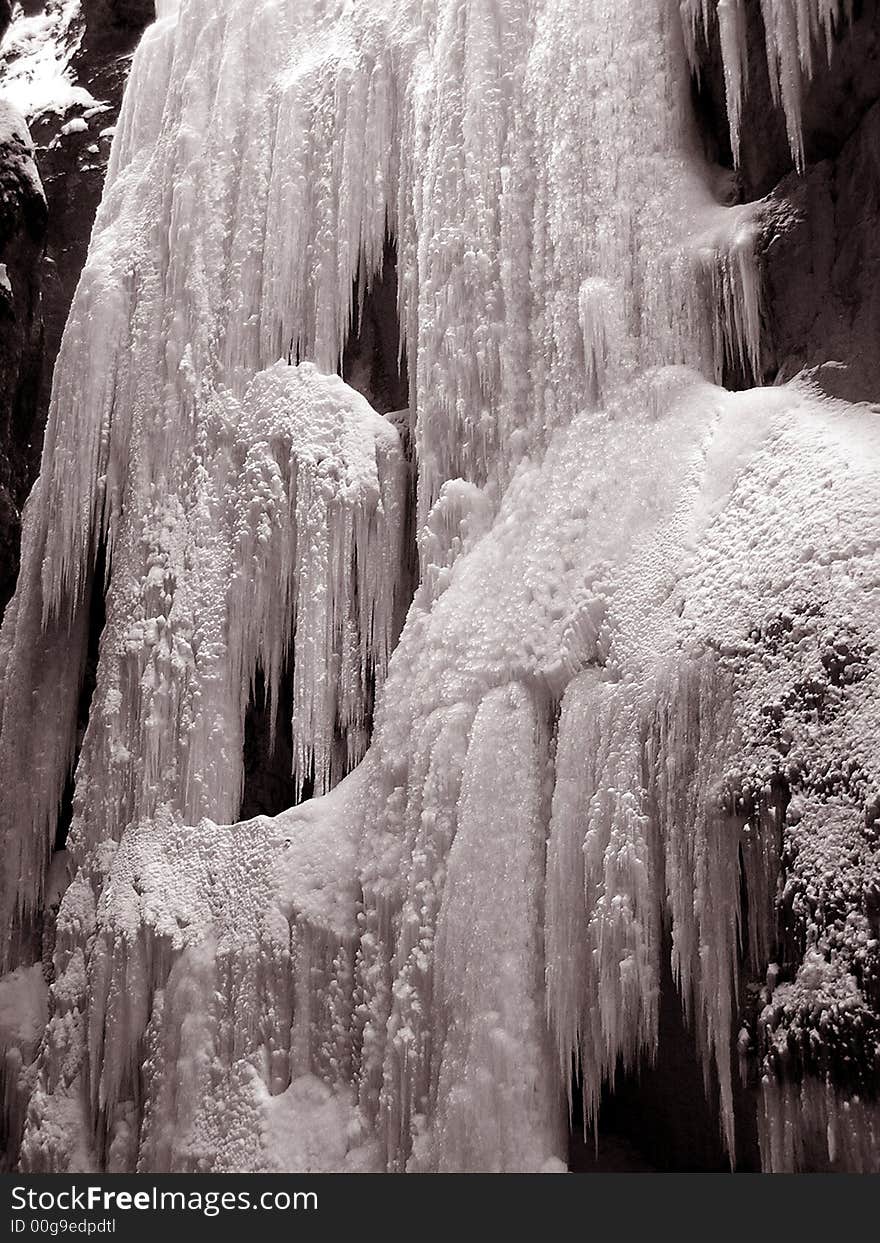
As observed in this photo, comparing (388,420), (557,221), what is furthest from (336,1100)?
(557,221)

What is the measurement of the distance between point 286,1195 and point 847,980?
6.45 ft

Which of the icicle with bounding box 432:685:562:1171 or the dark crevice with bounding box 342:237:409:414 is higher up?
the dark crevice with bounding box 342:237:409:414

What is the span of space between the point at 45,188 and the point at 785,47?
228 inches

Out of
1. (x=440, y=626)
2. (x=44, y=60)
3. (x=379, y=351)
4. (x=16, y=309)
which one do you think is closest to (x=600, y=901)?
(x=440, y=626)

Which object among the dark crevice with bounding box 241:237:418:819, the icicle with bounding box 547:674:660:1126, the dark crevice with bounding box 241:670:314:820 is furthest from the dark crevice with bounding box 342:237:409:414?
the icicle with bounding box 547:674:660:1126

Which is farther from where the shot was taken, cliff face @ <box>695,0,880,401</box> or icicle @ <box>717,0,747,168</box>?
icicle @ <box>717,0,747,168</box>

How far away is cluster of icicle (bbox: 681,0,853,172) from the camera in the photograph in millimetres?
3744

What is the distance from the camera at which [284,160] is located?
564cm

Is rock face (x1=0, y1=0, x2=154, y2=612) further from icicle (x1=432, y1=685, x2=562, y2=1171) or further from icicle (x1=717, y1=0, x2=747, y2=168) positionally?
icicle (x1=717, y1=0, x2=747, y2=168)

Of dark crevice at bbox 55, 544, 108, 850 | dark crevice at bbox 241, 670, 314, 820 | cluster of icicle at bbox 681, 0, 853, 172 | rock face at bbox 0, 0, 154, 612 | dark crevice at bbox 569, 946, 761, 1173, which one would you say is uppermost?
rock face at bbox 0, 0, 154, 612

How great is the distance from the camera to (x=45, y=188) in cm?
816

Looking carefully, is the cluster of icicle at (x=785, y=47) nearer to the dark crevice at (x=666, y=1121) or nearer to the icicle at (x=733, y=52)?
the icicle at (x=733, y=52)

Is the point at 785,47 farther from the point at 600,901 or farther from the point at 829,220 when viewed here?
the point at 600,901

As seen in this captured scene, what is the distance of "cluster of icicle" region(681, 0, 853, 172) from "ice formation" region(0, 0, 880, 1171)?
16 mm
